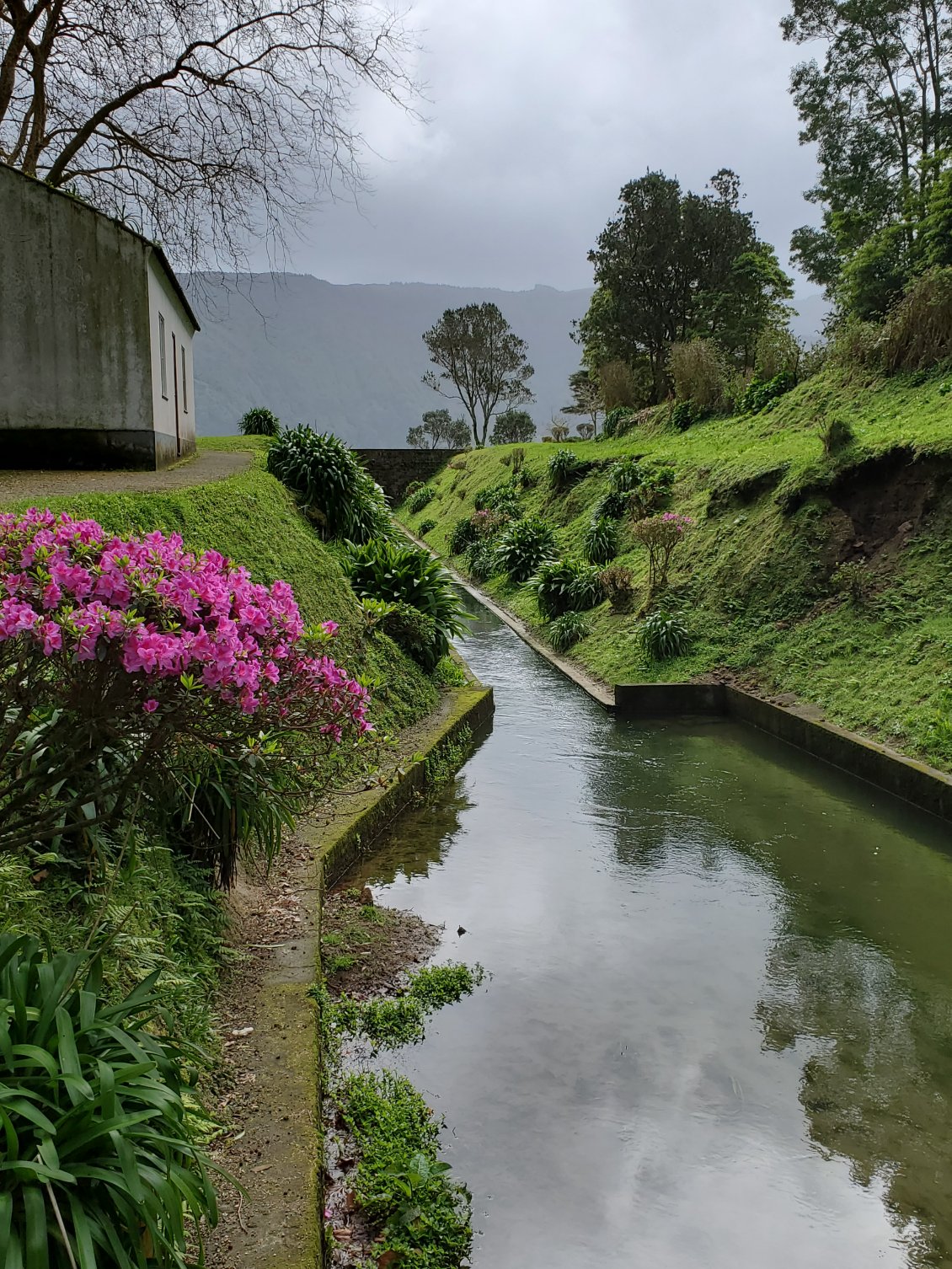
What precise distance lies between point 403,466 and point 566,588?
103 ft

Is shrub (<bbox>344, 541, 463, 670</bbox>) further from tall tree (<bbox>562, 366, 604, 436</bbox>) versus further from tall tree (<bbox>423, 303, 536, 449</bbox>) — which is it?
tall tree (<bbox>423, 303, 536, 449</bbox>)

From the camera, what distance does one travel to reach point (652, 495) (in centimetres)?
1588

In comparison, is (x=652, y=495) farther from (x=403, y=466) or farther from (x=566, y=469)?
(x=403, y=466)

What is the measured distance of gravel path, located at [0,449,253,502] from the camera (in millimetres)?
9258

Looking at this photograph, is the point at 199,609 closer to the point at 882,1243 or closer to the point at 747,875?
the point at 882,1243

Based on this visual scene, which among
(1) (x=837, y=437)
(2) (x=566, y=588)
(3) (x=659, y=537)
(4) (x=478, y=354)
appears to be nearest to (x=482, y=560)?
(2) (x=566, y=588)

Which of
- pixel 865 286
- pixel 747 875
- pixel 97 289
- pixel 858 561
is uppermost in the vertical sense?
pixel 865 286

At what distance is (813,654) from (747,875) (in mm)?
4578

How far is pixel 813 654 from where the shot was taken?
9.95m

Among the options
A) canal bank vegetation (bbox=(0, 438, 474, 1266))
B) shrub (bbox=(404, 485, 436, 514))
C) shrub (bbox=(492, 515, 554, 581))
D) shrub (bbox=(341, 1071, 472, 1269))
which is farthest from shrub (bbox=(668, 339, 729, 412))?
shrub (bbox=(341, 1071, 472, 1269))

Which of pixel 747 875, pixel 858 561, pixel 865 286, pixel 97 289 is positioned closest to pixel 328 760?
pixel 747 875

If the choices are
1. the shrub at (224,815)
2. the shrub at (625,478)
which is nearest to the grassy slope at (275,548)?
the shrub at (224,815)

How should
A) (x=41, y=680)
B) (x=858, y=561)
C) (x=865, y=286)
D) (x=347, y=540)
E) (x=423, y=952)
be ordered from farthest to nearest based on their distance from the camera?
1. (x=865, y=286)
2. (x=347, y=540)
3. (x=858, y=561)
4. (x=423, y=952)
5. (x=41, y=680)

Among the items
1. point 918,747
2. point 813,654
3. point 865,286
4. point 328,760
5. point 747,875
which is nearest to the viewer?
point 747,875
